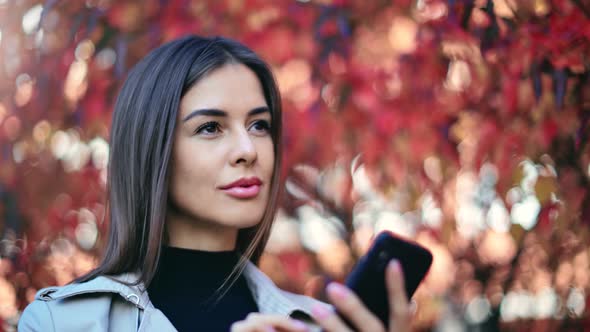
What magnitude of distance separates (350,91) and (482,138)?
49 cm

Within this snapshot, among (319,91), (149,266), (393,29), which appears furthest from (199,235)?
(393,29)

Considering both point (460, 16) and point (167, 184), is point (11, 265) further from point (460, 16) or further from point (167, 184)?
point (460, 16)

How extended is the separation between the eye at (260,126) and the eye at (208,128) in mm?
106

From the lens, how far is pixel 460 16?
2.64 m

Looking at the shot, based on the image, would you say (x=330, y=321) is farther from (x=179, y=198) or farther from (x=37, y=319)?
(x=37, y=319)

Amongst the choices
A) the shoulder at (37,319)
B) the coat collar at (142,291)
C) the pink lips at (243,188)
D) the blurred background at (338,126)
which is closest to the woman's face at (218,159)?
the pink lips at (243,188)

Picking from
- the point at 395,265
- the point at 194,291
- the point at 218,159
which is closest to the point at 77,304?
the point at 194,291

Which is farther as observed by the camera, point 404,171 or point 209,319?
point 404,171

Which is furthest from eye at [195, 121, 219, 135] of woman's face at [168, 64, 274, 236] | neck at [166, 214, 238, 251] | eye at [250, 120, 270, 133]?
neck at [166, 214, 238, 251]

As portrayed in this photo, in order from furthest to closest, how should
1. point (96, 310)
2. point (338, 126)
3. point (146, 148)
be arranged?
point (338, 126) < point (146, 148) < point (96, 310)

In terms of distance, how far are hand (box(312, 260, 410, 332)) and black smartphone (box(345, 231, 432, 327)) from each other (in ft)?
0.04

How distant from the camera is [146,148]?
1.76 m

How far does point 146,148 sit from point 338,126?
1068mm

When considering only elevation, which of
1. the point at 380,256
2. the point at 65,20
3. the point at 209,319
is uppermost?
the point at 65,20
